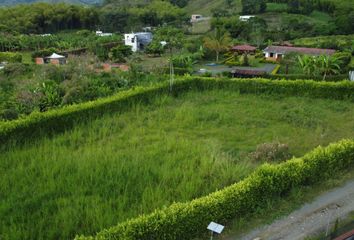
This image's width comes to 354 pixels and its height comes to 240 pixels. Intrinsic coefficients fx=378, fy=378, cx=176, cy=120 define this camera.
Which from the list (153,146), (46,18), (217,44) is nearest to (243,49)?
(217,44)

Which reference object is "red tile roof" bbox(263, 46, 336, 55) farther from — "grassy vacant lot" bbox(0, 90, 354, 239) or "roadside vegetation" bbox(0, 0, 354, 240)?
"grassy vacant lot" bbox(0, 90, 354, 239)

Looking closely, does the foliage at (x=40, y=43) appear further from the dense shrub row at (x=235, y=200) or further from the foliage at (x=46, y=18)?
the dense shrub row at (x=235, y=200)

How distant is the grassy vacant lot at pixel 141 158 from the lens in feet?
32.1

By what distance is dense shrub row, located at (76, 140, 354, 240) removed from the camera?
27.3 feet

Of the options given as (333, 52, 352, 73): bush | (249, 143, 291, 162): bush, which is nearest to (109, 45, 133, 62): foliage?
(333, 52, 352, 73): bush

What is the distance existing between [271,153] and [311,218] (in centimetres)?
376

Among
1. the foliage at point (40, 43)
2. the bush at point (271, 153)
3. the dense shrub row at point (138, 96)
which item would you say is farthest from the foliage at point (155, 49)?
the bush at point (271, 153)

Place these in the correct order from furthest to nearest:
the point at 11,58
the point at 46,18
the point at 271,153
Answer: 1. the point at 46,18
2. the point at 11,58
3. the point at 271,153

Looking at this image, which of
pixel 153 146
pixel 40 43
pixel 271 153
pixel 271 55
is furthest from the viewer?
pixel 40 43

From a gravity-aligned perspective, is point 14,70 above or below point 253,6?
below

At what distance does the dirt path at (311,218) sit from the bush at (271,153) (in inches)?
99.2

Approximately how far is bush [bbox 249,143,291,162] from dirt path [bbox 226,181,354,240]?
2.52m

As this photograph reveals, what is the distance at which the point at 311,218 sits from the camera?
10.1 m

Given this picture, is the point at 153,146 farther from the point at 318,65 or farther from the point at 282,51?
the point at 282,51
